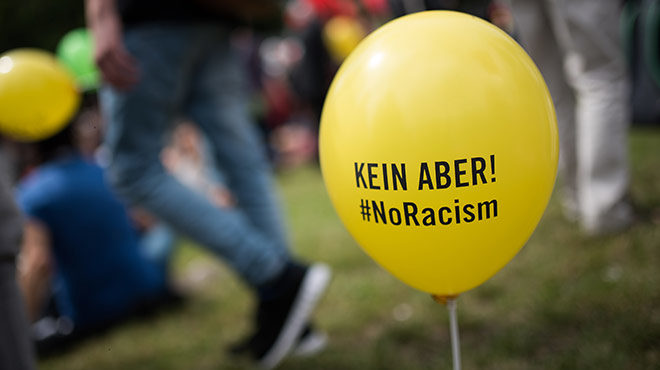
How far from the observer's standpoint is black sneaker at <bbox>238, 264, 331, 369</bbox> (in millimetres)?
1756

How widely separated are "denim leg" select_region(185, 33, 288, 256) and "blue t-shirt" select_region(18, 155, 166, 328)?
0.84 meters

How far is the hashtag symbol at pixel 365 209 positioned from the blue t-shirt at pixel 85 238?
1.79 metres

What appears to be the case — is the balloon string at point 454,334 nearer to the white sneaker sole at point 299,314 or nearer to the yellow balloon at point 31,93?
the white sneaker sole at point 299,314

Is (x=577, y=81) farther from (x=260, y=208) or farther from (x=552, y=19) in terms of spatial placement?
(x=260, y=208)

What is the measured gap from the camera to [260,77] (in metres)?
8.55

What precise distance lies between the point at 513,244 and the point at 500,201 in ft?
0.42

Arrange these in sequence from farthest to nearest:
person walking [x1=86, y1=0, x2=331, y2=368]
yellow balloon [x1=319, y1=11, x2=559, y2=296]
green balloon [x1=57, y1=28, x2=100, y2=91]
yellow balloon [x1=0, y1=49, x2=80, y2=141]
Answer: green balloon [x1=57, y1=28, x2=100, y2=91] < yellow balloon [x1=0, y1=49, x2=80, y2=141] < person walking [x1=86, y1=0, x2=331, y2=368] < yellow balloon [x1=319, y1=11, x2=559, y2=296]

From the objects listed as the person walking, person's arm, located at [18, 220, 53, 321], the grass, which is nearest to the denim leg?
the person walking

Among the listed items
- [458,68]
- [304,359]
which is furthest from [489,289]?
[458,68]

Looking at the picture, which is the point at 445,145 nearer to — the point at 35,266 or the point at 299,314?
the point at 299,314

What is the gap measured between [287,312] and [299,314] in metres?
0.04

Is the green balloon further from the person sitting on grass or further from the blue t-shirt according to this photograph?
the blue t-shirt

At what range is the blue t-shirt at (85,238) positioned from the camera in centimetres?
243

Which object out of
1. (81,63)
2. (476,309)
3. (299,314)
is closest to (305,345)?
(299,314)
